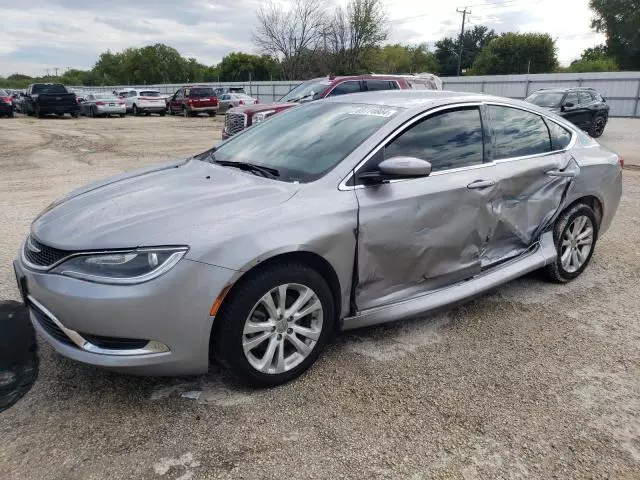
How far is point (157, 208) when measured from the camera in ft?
9.00

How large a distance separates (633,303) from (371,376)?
2.47 metres

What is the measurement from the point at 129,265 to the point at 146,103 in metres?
31.8

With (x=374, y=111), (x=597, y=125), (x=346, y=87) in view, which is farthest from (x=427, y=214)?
(x=597, y=125)

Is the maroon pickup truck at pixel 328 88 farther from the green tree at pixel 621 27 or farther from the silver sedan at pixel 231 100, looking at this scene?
the green tree at pixel 621 27

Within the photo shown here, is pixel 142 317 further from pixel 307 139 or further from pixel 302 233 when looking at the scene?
pixel 307 139

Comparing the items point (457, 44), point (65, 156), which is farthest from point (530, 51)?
point (65, 156)

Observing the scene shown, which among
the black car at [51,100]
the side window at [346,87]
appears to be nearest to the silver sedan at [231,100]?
the black car at [51,100]

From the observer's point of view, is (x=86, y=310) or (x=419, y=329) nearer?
(x=86, y=310)

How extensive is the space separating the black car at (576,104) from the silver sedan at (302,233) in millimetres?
12184

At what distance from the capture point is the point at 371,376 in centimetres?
301

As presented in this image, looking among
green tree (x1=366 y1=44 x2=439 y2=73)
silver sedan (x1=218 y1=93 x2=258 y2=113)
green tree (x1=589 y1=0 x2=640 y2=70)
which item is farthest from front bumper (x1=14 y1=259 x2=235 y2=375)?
green tree (x1=366 y1=44 x2=439 y2=73)

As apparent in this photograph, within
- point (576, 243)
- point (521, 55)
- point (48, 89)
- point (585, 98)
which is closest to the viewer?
point (576, 243)

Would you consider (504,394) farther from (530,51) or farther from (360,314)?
(530,51)

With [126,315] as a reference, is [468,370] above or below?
below
